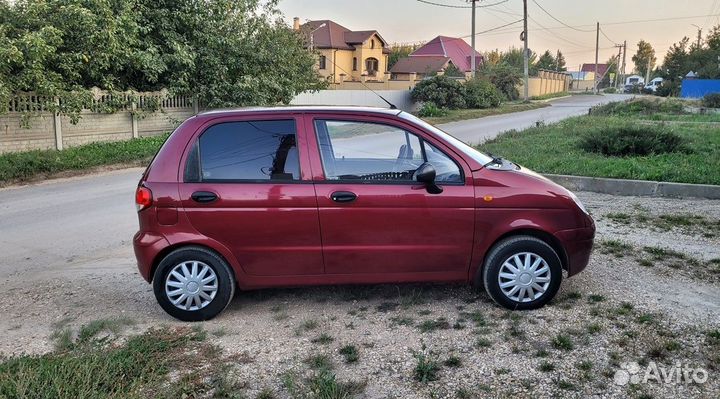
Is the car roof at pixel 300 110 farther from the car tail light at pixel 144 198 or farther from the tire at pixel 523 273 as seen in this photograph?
the tire at pixel 523 273

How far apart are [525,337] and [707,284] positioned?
221cm

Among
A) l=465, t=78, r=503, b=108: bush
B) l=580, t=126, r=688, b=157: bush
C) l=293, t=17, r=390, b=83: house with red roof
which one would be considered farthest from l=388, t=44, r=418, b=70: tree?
l=580, t=126, r=688, b=157: bush

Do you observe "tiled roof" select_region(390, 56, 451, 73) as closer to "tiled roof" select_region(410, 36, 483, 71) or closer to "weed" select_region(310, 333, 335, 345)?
"tiled roof" select_region(410, 36, 483, 71)

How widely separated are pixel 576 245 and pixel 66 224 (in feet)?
22.5

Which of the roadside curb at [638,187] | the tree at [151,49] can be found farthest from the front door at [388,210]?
the tree at [151,49]

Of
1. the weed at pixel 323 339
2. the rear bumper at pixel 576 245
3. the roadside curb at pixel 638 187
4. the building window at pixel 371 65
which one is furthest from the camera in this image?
the building window at pixel 371 65

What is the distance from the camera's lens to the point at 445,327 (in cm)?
430

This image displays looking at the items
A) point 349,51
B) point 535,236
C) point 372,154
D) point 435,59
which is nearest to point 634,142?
point 535,236

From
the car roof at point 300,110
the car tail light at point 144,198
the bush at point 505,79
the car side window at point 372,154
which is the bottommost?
the car tail light at point 144,198

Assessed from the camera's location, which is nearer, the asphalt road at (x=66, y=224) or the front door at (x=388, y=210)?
the front door at (x=388, y=210)

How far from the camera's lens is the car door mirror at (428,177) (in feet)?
14.6

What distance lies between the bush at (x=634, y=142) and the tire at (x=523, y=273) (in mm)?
8431

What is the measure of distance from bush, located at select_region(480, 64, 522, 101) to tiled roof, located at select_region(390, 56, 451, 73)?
11.9m

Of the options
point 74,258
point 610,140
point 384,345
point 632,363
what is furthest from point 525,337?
point 610,140
